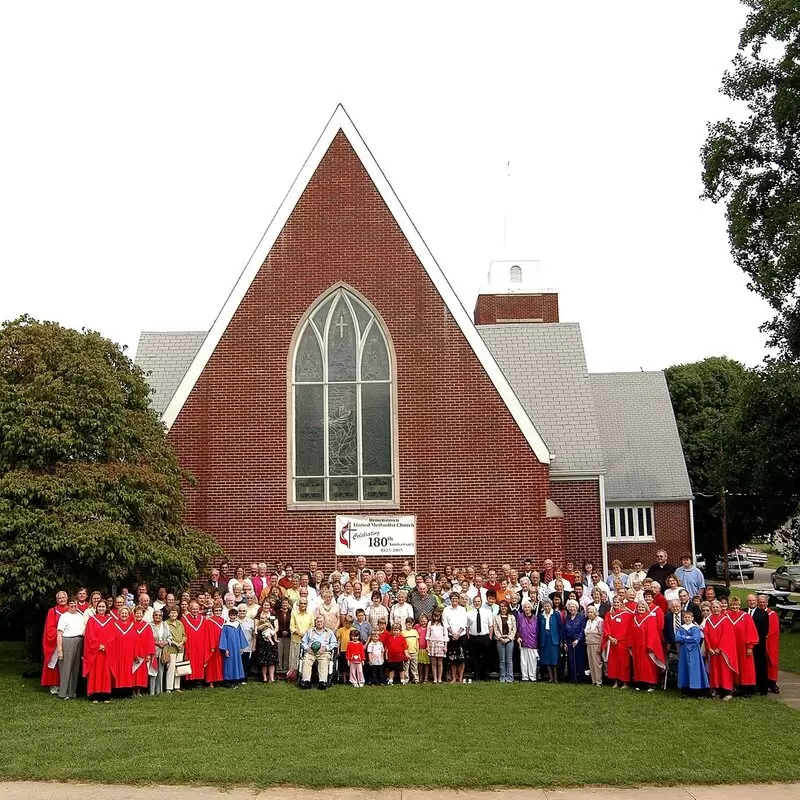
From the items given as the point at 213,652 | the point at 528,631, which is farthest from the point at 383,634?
the point at 213,652

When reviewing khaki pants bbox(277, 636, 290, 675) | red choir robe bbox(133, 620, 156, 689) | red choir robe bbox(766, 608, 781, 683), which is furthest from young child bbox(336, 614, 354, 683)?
red choir robe bbox(766, 608, 781, 683)

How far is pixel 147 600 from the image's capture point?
1546 centimetres

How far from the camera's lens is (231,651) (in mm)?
15742

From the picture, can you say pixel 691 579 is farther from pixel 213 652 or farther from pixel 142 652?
pixel 142 652

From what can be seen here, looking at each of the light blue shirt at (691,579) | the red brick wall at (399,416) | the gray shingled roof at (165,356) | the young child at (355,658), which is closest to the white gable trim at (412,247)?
the red brick wall at (399,416)

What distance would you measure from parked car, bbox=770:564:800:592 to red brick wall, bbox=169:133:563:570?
25.8 metres

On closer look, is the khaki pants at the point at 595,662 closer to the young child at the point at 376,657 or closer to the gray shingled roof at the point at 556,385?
the young child at the point at 376,657

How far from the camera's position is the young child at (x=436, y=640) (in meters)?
16.0

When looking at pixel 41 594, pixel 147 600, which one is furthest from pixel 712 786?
pixel 41 594

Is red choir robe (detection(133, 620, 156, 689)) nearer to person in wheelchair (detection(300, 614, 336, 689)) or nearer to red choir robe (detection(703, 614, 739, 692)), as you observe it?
person in wheelchair (detection(300, 614, 336, 689))

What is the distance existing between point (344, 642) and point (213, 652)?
81.9 inches

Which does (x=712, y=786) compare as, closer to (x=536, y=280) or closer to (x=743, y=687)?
(x=743, y=687)

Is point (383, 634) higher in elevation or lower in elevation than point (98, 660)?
higher

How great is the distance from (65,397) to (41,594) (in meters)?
3.35
